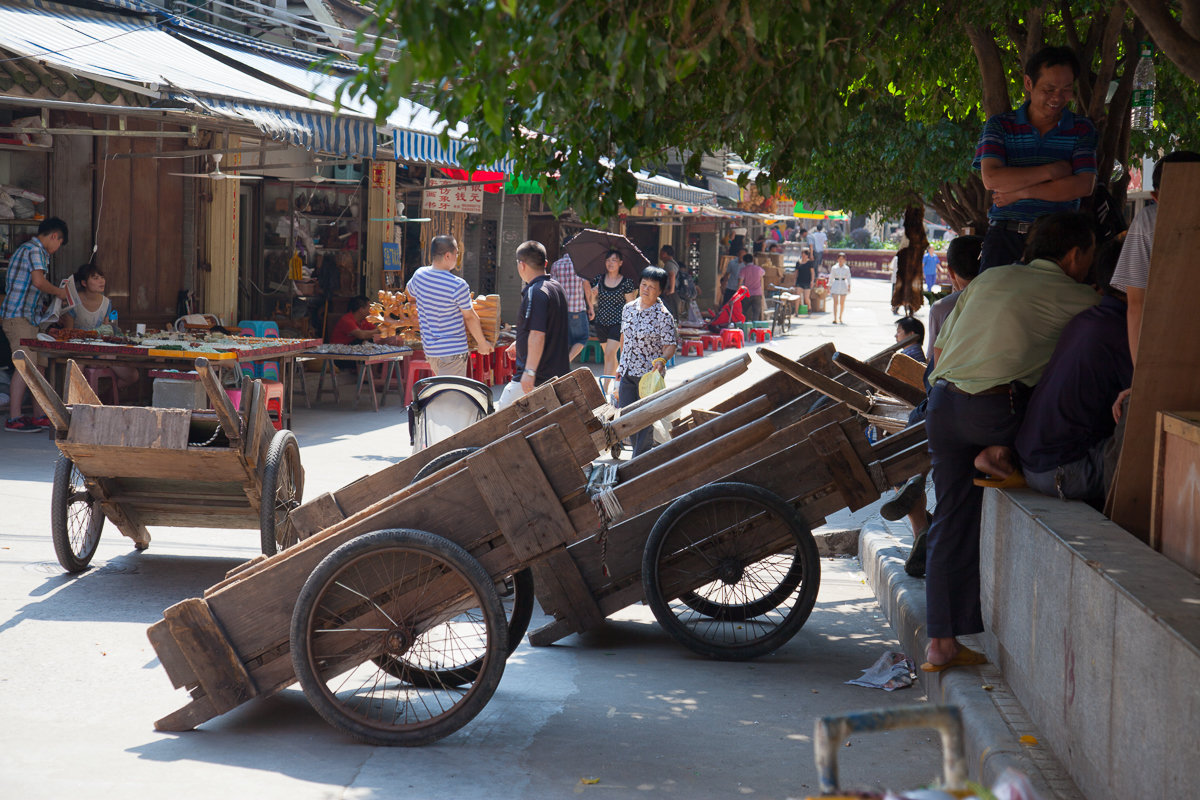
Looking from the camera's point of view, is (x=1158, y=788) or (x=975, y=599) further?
(x=975, y=599)

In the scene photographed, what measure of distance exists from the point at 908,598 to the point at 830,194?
25.3 feet

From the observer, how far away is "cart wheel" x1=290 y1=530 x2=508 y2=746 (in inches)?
171

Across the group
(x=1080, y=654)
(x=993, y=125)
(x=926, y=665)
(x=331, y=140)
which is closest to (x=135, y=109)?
(x=331, y=140)

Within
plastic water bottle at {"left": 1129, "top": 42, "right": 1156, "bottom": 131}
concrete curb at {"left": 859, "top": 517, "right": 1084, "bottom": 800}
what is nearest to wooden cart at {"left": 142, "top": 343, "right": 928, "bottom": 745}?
concrete curb at {"left": 859, "top": 517, "right": 1084, "bottom": 800}

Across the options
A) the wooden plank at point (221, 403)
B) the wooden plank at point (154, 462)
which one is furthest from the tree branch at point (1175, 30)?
the wooden plank at point (154, 462)

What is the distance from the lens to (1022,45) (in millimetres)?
7352

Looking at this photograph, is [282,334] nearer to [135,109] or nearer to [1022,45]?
[135,109]

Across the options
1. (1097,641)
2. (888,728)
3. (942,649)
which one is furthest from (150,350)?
(888,728)

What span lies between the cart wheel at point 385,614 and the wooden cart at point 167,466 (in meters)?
2.06

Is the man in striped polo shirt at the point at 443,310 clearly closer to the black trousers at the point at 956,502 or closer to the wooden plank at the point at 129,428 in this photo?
the wooden plank at the point at 129,428

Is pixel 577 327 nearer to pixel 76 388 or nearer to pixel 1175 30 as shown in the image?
pixel 76 388

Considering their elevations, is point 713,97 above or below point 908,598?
above

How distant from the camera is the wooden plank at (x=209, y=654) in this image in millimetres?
4402

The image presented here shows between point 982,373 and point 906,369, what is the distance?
3.10 metres
